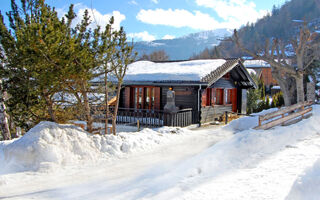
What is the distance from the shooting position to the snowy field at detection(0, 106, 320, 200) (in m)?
5.55

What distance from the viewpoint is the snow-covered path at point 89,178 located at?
5.58 meters

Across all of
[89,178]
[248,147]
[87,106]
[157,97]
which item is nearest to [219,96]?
[157,97]

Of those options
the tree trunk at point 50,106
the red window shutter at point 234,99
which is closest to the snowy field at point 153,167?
the tree trunk at point 50,106

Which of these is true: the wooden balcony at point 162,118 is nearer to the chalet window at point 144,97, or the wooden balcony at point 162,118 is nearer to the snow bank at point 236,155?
the chalet window at point 144,97

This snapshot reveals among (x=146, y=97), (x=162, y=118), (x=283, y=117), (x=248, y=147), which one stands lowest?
(x=248, y=147)

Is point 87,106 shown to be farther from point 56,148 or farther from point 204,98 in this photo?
point 204,98

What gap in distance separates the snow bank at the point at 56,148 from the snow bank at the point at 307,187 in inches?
201

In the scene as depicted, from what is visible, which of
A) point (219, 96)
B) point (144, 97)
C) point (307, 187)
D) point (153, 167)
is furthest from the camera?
point (219, 96)

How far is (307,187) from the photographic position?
5.50 m

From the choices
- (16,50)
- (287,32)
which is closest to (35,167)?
(16,50)

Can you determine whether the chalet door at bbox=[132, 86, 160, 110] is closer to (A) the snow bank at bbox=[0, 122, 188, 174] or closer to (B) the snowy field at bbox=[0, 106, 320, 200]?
(B) the snowy field at bbox=[0, 106, 320, 200]

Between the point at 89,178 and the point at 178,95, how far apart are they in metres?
10.2

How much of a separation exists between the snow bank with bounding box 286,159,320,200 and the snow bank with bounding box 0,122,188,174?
511 cm

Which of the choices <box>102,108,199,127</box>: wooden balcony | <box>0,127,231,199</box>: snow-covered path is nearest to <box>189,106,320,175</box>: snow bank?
<box>0,127,231,199</box>: snow-covered path
